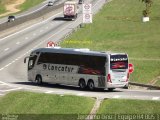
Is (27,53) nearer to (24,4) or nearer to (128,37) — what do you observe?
(128,37)

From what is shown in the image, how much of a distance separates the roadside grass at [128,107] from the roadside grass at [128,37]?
17.5 meters

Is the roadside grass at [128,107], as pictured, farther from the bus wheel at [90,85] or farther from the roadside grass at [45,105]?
the bus wheel at [90,85]

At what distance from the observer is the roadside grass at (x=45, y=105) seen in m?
30.7

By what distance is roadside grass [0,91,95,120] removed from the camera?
30.7 metres

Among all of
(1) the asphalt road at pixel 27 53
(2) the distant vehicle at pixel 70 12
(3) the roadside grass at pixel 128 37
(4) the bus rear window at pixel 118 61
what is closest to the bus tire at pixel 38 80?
(1) the asphalt road at pixel 27 53

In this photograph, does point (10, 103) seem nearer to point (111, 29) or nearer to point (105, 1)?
point (111, 29)

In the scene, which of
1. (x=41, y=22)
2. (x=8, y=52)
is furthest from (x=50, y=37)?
(x=41, y=22)

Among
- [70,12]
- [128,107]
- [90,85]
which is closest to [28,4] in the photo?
[70,12]

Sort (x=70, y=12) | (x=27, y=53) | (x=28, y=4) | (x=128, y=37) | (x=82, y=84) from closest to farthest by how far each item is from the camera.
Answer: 1. (x=82, y=84)
2. (x=27, y=53)
3. (x=128, y=37)
4. (x=70, y=12)
5. (x=28, y=4)

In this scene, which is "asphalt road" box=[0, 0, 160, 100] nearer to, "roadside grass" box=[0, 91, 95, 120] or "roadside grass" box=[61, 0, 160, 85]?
"roadside grass" box=[0, 91, 95, 120]

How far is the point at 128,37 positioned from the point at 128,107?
181ft

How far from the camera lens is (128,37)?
86250 millimetres

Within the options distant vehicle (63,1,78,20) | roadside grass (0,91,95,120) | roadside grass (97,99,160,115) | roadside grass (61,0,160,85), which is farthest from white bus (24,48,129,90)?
distant vehicle (63,1,78,20)

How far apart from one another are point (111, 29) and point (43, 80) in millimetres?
48185
